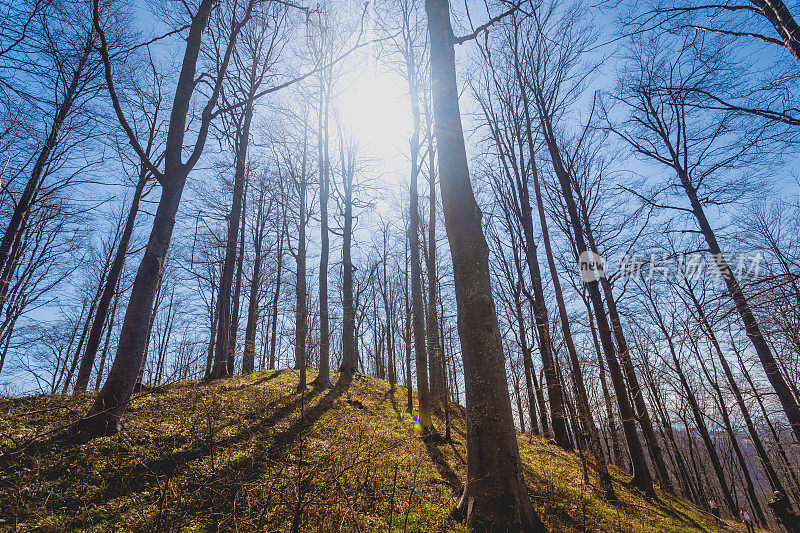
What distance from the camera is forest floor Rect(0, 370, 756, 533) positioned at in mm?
2635

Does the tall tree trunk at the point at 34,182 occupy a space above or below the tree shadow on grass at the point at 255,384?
above

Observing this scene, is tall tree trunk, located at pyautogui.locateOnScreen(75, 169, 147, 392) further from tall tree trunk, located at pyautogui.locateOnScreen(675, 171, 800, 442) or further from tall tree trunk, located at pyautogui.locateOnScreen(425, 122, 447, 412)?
tall tree trunk, located at pyautogui.locateOnScreen(675, 171, 800, 442)

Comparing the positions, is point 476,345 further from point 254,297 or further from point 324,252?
point 254,297

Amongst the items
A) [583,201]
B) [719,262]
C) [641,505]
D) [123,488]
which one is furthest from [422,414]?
[719,262]

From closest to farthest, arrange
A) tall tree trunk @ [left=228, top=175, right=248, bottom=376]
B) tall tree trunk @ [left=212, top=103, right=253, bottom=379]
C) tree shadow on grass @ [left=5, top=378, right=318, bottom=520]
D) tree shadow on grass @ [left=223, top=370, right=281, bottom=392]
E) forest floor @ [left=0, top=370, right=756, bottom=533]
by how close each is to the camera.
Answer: forest floor @ [left=0, top=370, right=756, bottom=533], tree shadow on grass @ [left=5, top=378, right=318, bottom=520], tree shadow on grass @ [left=223, top=370, right=281, bottom=392], tall tree trunk @ [left=212, top=103, right=253, bottom=379], tall tree trunk @ [left=228, top=175, right=248, bottom=376]

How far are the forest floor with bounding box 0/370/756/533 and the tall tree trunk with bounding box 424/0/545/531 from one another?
1.63 ft

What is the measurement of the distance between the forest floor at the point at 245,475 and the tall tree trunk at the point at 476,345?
0.50m

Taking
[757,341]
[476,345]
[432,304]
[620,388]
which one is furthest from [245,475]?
[757,341]

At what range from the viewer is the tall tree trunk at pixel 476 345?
2.87 m

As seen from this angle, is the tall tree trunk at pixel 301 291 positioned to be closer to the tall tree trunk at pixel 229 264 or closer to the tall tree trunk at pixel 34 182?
the tall tree trunk at pixel 229 264

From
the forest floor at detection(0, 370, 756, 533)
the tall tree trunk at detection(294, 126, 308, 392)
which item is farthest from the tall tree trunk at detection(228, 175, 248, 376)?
the forest floor at detection(0, 370, 756, 533)

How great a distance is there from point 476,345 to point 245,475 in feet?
10.3

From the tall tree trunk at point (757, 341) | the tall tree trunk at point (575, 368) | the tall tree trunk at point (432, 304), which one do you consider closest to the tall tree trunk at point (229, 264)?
the tall tree trunk at point (432, 304)

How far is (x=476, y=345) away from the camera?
10.6 feet
